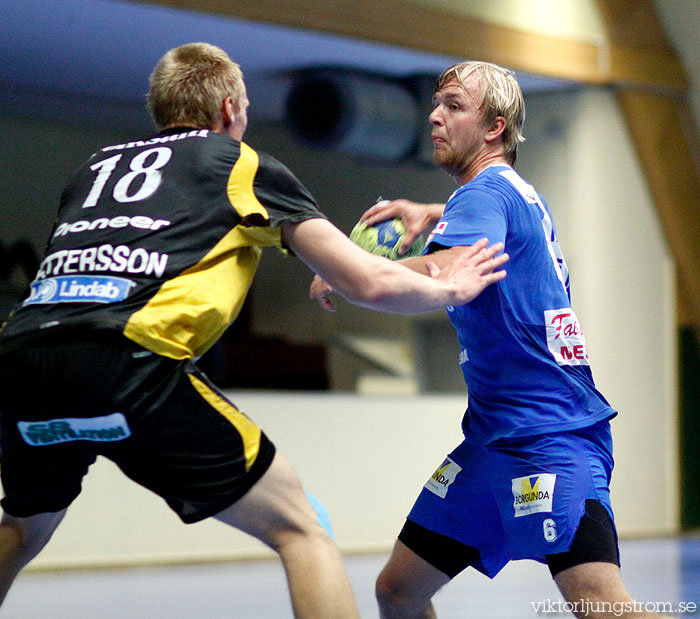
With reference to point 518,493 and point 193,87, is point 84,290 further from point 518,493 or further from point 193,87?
point 518,493

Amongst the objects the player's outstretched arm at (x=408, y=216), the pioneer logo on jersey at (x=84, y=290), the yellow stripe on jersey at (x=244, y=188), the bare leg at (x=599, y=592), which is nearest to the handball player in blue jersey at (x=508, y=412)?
the bare leg at (x=599, y=592)

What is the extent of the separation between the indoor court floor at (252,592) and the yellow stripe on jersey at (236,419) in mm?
2786

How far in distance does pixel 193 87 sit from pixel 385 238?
2.67 ft

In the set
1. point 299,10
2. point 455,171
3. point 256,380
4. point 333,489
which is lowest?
point 333,489

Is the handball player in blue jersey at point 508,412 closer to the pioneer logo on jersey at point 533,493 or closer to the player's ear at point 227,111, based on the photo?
the pioneer logo on jersey at point 533,493

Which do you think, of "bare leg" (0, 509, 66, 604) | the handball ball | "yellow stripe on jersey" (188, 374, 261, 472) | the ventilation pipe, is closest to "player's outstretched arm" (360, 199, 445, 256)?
the handball ball

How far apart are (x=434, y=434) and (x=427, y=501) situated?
5946mm

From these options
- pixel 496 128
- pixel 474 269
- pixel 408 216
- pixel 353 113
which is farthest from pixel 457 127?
pixel 353 113

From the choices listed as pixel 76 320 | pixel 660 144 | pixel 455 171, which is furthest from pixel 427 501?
pixel 660 144

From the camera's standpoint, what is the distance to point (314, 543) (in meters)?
2.47

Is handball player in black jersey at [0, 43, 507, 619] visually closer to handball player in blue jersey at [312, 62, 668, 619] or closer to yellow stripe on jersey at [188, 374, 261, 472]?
yellow stripe on jersey at [188, 374, 261, 472]

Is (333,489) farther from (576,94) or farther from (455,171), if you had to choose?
(455,171)

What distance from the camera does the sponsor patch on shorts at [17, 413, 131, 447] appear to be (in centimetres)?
235

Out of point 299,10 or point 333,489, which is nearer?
point 299,10
